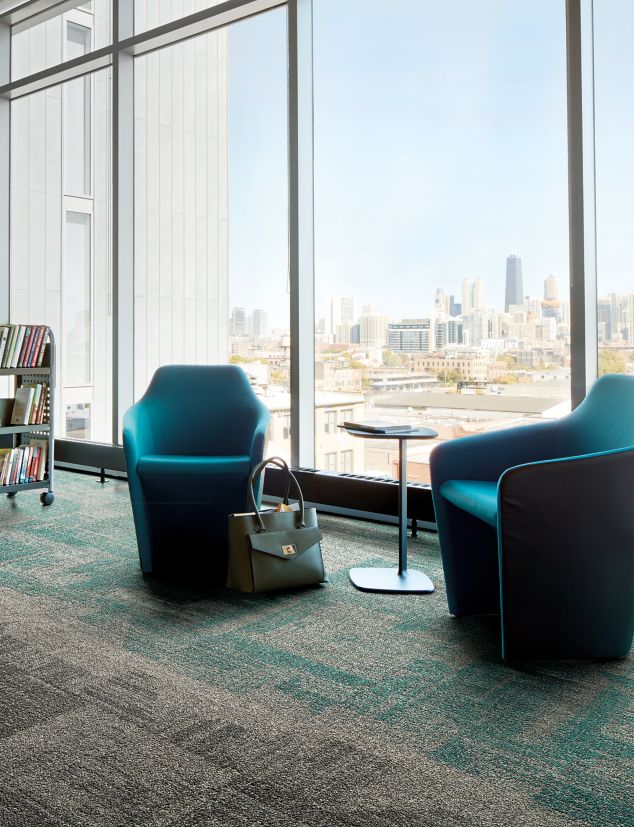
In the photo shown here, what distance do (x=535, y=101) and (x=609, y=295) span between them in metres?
0.99

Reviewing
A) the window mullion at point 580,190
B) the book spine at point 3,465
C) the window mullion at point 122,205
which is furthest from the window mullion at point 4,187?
the window mullion at point 580,190

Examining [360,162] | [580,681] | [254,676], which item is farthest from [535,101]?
[254,676]

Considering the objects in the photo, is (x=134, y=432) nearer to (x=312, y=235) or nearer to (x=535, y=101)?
(x=312, y=235)

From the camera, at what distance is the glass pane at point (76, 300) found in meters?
5.90

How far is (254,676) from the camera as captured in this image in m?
2.00

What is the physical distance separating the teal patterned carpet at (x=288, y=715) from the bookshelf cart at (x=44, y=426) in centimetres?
150

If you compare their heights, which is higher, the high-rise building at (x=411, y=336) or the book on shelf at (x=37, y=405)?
the high-rise building at (x=411, y=336)

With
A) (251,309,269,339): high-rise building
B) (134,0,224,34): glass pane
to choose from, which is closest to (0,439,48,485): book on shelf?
(251,309,269,339): high-rise building

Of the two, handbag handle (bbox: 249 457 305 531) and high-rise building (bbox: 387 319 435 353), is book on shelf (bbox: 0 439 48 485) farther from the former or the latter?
high-rise building (bbox: 387 319 435 353)

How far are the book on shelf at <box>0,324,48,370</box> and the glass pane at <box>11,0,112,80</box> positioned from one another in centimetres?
258

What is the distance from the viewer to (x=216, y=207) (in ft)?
17.1

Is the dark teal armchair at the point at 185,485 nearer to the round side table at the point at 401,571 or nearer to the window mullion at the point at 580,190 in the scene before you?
the round side table at the point at 401,571

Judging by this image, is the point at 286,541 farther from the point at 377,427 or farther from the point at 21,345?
the point at 21,345

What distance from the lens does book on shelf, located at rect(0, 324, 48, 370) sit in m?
4.16
